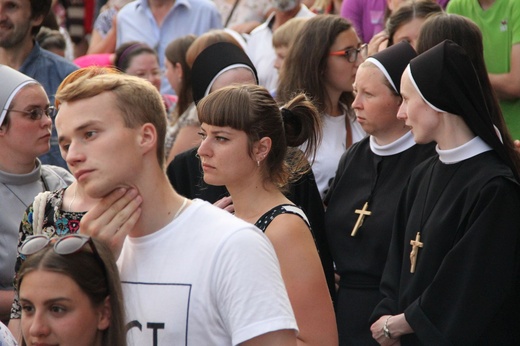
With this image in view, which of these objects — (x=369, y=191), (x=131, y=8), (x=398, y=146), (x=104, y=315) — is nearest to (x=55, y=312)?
(x=104, y=315)

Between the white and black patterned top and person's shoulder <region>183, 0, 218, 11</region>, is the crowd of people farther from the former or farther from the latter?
person's shoulder <region>183, 0, 218, 11</region>

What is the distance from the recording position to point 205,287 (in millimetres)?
2906

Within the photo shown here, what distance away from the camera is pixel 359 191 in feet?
17.0

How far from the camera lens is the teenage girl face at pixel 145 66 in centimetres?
855

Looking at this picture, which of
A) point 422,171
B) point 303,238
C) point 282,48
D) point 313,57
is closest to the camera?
point 303,238

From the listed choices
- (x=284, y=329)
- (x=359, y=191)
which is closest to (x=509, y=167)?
(x=359, y=191)

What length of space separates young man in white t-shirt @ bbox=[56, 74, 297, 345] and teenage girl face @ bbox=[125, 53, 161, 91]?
5394 millimetres

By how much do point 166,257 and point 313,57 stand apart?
128 inches

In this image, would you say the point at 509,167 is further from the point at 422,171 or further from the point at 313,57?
the point at 313,57

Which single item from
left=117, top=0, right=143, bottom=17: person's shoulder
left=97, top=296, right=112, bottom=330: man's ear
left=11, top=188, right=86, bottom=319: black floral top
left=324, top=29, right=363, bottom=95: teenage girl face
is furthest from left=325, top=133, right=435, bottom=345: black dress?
left=117, top=0, right=143, bottom=17: person's shoulder

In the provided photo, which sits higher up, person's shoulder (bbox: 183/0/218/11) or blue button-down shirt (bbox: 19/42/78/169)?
blue button-down shirt (bbox: 19/42/78/169)

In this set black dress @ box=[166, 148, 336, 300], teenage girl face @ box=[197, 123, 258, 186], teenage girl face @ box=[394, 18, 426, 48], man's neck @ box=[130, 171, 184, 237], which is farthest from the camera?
teenage girl face @ box=[394, 18, 426, 48]

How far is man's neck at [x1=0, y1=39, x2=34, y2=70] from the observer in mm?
6738

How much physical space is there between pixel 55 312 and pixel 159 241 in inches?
15.0
